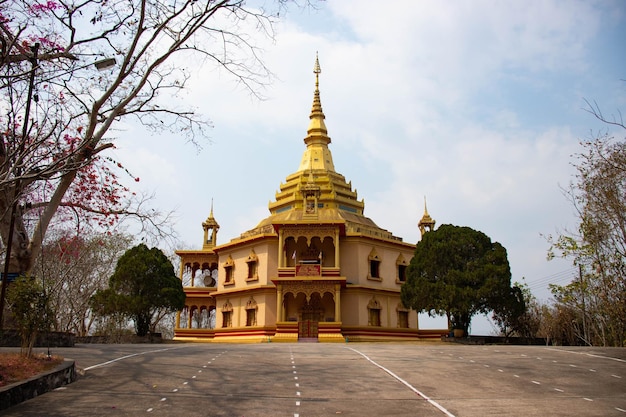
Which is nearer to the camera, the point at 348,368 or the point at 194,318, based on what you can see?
the point at 348,368

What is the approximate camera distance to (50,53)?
13516 mm

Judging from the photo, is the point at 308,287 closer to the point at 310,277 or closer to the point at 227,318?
the point at 310,277

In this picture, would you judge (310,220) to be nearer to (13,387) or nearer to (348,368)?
(348,368)

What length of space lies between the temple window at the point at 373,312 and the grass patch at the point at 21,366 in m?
27.0

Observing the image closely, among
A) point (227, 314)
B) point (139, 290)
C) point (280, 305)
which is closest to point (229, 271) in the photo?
point (227, 314)

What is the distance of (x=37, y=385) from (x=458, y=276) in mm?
24325

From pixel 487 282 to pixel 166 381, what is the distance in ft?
70.5

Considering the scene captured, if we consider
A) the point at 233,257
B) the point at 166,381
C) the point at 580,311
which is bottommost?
the point at 166,381

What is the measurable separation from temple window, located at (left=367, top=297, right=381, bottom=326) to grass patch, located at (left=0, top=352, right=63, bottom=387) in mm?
27035

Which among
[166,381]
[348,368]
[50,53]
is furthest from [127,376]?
[50,53]

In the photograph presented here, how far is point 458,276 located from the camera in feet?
102

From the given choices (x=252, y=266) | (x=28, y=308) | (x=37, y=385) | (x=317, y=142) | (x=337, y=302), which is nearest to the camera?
(x=37, y=385)

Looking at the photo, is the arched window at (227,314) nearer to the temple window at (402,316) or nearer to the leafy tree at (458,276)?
the temple window at (402,316)

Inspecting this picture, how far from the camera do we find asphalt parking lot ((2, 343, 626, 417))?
10.5 m
